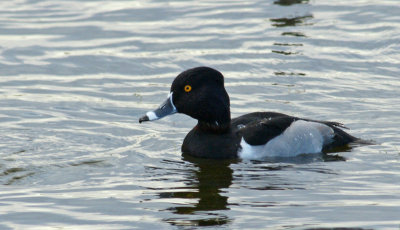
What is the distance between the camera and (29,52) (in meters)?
15.8

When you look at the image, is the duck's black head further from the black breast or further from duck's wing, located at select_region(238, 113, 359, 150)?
duck's wing, located at select_region(238, 113, 359, 150)

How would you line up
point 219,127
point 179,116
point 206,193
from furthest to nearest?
point 179,116 < point 219,127 < point 206,193

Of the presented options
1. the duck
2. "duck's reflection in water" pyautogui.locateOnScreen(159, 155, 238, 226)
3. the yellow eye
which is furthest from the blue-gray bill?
"duck's reflection in water" pyautogui.locateOnScreen(159, 155, 238, 226)

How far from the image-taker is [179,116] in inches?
492

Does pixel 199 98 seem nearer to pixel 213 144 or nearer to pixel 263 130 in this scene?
pixel 213 144

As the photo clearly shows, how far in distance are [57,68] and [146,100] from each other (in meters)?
2.44

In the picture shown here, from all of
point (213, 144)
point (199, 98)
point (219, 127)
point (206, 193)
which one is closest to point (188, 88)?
point (199, 98)

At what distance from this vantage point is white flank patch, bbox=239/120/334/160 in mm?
10391

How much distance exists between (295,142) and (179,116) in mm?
2421

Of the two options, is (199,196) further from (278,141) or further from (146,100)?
(146,100)

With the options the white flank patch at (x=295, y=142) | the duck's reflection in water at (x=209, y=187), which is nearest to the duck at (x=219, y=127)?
the white flank patch at (x=295, y=142)

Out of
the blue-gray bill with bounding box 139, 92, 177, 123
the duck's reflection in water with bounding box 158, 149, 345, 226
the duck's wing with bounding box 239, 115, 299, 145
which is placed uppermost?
the blue-gray bill with bounding box 139, 92, 177, 123

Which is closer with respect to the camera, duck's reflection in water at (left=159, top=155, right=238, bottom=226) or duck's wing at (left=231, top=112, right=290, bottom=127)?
duck's reflection in water at (left=159, top=155, right=238, bottom=226)

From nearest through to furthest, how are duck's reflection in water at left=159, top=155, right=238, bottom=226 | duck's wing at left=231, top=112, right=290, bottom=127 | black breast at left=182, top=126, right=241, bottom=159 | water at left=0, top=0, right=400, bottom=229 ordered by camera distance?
duck's reflection in water at left=159, top=155, right=238, bottom=226
water at left=0, top=0, right=400, bottom=229
black breast at left=182, top=126, right=241, bottom=159
duck's wing at left=231, top=112, right=290, bottom=127
